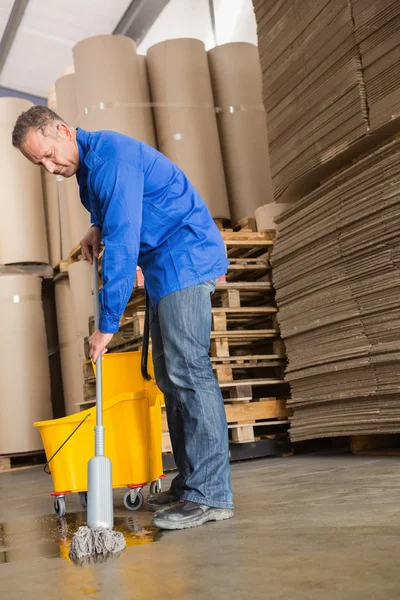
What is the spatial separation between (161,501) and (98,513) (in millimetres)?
626

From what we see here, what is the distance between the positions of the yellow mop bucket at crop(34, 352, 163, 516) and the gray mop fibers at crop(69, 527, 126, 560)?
0.93 metres

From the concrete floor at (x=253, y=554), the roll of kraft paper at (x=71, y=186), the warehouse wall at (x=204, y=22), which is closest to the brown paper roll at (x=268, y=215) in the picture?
the roll of kraft paper at (x=71, y=186)

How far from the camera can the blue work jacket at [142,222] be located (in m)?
2.56

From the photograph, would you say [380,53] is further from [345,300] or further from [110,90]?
[110,90]

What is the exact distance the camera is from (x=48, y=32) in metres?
9.35

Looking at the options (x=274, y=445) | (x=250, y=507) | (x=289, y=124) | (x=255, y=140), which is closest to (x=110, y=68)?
(x=255, y=140)

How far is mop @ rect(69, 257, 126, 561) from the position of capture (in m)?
2.21

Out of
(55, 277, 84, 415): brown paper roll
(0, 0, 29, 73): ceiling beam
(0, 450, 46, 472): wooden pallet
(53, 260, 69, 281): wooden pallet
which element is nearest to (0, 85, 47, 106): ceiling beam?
(0, 0, 29, 73): ceiling beam

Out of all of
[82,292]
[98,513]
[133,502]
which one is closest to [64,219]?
[82,292]

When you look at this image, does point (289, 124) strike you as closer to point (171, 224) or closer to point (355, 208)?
point (355, 208)

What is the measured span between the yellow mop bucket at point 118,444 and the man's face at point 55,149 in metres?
1.06

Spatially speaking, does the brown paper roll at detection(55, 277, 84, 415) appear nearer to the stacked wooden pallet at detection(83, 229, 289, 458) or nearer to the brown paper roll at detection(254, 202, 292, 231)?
the stacked wooden pallet at detection(83, 229, 289, 458)

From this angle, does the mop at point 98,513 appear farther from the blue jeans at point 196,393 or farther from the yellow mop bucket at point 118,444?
the yellow mop bucket at point 118,444

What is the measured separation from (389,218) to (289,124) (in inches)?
45.1
